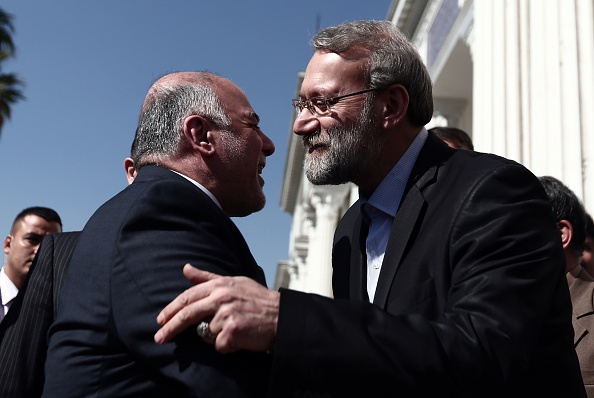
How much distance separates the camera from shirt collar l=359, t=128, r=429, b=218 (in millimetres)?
2568

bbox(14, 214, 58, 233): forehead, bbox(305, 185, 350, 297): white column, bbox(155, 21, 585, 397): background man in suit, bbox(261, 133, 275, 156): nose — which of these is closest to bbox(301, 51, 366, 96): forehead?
bbox(155, 21, 585, 397): background man in suit

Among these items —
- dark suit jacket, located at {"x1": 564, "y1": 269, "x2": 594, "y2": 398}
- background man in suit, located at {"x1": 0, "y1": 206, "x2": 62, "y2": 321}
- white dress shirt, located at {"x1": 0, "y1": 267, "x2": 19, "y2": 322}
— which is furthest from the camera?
background man in suit, located at {"x1": 0, "y1": 206, "x2": 62, "y2": 321}

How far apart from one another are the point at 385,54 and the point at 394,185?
1.50ft

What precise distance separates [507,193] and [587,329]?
5.45 ft

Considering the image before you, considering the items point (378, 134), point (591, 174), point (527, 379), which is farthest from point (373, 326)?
point (591, 174)

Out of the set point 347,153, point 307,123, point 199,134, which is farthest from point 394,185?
point 199,134

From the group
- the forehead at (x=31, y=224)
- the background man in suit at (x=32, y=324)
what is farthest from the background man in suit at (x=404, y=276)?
the forehead at (x=31, y=224)

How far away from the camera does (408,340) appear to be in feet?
6.13

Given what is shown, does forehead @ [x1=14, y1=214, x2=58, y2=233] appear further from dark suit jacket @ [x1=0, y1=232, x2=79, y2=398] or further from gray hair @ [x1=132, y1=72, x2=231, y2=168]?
gray hair @ [x1=132, y1=72, x2=231, y2=168]

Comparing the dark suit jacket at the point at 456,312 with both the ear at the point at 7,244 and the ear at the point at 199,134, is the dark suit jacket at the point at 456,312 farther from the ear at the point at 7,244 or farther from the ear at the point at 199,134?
the ear at the point at 7,244

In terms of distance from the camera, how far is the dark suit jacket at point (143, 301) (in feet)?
6.17

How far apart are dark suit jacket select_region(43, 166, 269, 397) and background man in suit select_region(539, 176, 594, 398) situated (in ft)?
6.36

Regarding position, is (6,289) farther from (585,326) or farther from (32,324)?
(585,326)

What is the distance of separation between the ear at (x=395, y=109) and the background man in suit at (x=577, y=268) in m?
1.37
